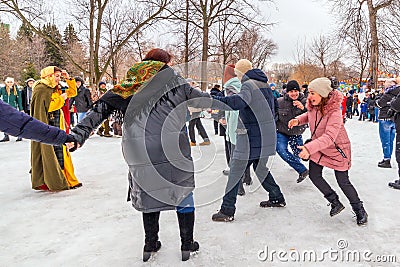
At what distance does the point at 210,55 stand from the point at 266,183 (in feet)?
41.5

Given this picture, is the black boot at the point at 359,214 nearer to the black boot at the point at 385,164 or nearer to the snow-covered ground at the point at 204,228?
the snow-covered ground at the point at 204,228

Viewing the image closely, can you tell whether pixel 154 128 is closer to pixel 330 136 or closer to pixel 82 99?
pixel 330 136

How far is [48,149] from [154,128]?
283cm

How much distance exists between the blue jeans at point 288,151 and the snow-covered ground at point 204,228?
0.29 meters

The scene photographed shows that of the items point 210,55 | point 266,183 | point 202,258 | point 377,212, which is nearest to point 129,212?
point 202,258

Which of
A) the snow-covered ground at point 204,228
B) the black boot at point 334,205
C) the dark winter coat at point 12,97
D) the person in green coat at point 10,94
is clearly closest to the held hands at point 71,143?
the snow-covered ground at point 204,228

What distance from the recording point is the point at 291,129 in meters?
5.29

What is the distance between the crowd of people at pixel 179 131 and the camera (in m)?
2.64

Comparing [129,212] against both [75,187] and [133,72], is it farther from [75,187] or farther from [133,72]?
[133,72]

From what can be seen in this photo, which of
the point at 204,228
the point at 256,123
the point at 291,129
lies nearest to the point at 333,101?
the point at 256,123

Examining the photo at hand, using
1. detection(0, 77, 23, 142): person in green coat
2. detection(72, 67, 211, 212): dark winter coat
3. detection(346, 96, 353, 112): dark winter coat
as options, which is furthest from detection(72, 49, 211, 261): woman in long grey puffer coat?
detection(346, 96, 353, 112): dark winter coat

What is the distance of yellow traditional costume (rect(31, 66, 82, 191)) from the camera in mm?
4801

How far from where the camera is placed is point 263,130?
12.4 feet

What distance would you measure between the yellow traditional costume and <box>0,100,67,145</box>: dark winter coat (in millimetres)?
2547
